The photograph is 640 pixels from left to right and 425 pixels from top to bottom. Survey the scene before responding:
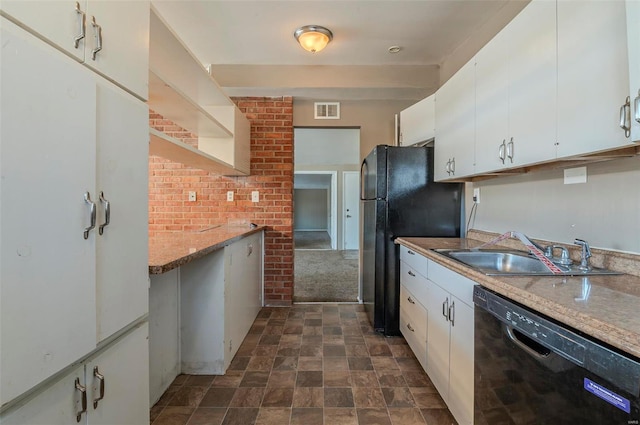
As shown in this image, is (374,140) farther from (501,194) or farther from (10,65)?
(10,65)

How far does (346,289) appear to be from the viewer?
402 centimetres

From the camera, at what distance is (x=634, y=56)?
85 centimetres

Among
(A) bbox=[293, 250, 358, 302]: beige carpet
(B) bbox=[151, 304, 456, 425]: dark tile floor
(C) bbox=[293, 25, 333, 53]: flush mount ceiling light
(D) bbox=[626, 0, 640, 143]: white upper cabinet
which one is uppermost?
(C) bbox=[293, 25, 333, 53]: flush mount ceiling light

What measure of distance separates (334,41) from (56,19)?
7.23 ft

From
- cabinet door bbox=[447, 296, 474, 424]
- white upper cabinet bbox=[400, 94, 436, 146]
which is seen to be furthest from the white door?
cabinet door bbox=[447, 296, 474, 424]

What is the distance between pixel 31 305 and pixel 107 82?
68 centimetres

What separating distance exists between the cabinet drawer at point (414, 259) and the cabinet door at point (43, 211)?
5.62ft

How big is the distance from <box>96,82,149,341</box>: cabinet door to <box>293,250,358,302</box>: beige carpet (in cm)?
266

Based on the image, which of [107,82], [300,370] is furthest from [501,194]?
[107,82]

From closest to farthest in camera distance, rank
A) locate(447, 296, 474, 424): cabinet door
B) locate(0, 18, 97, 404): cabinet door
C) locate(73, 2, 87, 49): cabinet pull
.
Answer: locate(0, 18, 97, 404): cabinet door < locate(73, 2, 87, 49): cabinet pull < locate(447, 296, 474, 424): cabinet door

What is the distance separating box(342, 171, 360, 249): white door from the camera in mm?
7211

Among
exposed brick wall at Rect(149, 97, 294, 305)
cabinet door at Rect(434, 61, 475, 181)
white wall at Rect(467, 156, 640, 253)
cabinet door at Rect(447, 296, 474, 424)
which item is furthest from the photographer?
exposed brick wall at Rect(149, 97, 294, 305)

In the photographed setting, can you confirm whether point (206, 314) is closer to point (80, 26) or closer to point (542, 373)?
point (80, 26)

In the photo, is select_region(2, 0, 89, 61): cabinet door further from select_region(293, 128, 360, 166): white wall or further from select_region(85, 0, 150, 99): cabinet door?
select_region(293, 128, 360, 166): white wall
